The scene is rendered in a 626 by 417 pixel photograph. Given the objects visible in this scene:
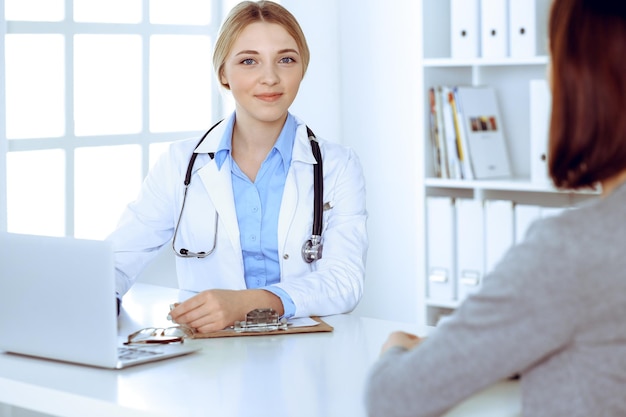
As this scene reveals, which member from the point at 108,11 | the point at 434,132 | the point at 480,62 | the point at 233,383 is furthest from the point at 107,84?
the point at 233,383

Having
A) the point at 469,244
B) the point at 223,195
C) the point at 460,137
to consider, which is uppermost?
the point at 460,137

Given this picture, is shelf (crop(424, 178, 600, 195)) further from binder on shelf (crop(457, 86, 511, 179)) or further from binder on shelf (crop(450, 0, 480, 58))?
binder on shelf (crop(450, 0, 480, 58))

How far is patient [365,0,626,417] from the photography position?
108 cm

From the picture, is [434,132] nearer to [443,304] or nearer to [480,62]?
[480,62]

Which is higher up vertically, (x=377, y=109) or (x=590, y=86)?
(x=377, y=109)

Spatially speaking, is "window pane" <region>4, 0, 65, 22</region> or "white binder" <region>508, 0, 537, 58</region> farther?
"white binder" <region>508, 0, 537, 58</region>

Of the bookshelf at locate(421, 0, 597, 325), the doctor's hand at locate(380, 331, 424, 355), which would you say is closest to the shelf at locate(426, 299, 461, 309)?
the bookshelf at locate(421, 0, 597, 325)

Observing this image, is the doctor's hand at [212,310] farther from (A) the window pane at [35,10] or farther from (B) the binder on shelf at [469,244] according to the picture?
(B) the binder on shelf at [469,244]

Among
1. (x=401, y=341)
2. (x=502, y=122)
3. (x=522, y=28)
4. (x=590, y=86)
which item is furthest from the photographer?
(x=502, y=122)

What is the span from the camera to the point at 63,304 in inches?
67.4

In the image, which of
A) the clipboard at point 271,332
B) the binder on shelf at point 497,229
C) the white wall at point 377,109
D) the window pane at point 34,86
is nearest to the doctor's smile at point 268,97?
the clipboard at point 271,332

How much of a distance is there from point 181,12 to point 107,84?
0.44 m

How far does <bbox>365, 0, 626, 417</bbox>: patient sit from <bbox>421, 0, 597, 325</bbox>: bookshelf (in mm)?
2195

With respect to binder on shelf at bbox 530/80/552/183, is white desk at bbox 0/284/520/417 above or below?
below
